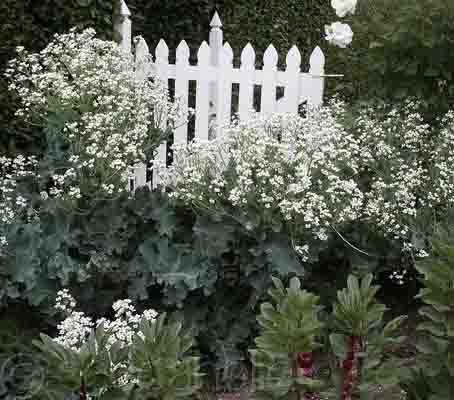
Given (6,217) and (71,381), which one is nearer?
(71,381)

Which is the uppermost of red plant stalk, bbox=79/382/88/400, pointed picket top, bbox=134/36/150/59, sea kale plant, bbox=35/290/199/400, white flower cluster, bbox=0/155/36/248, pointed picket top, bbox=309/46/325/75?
pointed picket top, bbox=134/36/150/59

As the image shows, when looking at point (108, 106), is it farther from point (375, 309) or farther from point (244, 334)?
point (375, 309)

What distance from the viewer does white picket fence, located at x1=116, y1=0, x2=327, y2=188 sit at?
432cm

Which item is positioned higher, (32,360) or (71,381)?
(71,381)

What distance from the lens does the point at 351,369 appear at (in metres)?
1.75

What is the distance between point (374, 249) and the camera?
3.38 metres

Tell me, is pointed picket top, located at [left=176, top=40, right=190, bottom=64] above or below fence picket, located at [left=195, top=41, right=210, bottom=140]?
above

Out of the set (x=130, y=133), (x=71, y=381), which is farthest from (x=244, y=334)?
(x=71, y=381)

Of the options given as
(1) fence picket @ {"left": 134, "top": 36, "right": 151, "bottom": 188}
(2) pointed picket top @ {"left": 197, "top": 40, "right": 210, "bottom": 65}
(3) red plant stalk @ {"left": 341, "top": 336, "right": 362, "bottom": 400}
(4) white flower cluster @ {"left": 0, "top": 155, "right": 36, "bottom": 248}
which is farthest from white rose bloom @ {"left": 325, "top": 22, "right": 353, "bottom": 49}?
(3) red plant stalk @ {"left": 341, "top": 336, "right": 362, "bottom": 400}

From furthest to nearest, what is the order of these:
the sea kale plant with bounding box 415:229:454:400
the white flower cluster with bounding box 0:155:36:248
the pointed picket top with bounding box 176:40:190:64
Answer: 1. the pointed picket top with bounding box 176:40:190:64
2. the white flower cluster with bounding box 0:155:36:248
3. the sea kale plant with bounding box 415:229:454:400

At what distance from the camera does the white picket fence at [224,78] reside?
4.32 meters

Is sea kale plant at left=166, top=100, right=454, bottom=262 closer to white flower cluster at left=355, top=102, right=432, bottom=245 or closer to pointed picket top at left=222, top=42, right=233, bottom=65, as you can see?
white flower cluster at left=355, top=102, right=432, bottom=245

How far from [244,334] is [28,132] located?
1917mm

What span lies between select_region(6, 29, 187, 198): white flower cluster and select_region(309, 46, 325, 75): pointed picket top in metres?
0.96
